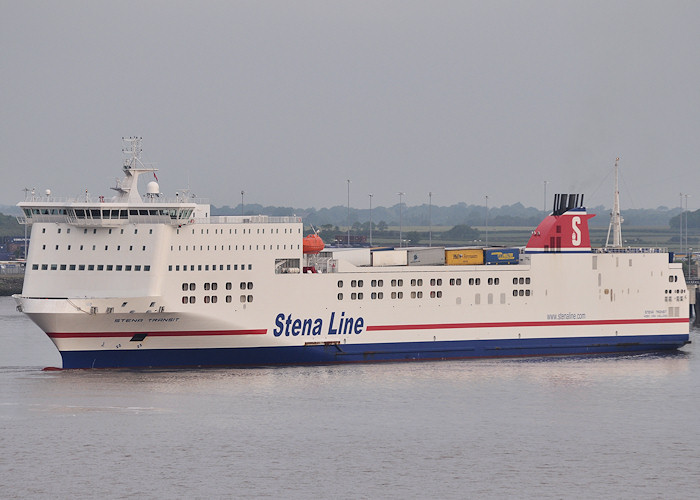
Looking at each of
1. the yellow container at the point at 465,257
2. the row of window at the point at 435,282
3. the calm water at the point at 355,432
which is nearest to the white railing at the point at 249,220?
the row of window at the point at 435,282

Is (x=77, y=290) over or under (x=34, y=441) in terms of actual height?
over

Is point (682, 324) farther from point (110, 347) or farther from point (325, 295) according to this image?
point (110, 347)

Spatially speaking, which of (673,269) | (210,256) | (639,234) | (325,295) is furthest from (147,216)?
(639,234)

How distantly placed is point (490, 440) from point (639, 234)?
537ft

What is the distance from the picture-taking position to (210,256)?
132ft

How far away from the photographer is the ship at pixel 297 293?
1545 inches

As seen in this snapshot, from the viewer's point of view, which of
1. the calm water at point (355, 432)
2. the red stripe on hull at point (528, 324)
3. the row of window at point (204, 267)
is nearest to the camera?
the calm water at point (355, 432)

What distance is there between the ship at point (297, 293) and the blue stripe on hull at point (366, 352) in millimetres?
52

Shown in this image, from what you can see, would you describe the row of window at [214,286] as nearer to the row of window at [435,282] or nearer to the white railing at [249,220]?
the white railing at [249,220]

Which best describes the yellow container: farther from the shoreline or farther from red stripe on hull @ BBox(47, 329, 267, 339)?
the shoreline

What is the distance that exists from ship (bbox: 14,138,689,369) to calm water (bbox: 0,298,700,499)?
49.3 inches

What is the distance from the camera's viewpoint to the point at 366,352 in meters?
41.8

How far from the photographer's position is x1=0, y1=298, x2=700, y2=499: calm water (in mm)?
26812

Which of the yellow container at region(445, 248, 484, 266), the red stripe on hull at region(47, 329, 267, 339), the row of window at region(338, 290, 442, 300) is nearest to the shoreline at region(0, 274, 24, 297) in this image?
the red stripe on hull at region(47, 329, 267, 339)
